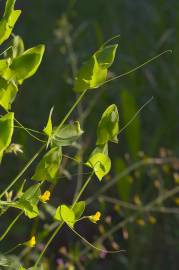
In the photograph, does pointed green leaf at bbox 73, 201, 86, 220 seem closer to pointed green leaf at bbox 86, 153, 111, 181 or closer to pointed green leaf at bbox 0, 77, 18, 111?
pointed green leaf at bbox 86, 153, 111, 181

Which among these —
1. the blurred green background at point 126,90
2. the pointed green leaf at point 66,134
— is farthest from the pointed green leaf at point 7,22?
the blurred green background at point 126,90

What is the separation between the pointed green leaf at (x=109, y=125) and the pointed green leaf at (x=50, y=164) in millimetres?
58

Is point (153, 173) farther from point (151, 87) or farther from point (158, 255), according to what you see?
point (151, 87)

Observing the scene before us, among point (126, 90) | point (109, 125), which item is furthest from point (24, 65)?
point (126, 90)

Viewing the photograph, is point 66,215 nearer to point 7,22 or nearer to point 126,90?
point 7,22

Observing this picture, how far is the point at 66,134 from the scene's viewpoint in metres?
0.97

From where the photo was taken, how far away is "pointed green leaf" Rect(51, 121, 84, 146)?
962mm

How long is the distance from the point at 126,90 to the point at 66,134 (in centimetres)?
173

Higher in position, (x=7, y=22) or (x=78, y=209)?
(x=7, y=22)

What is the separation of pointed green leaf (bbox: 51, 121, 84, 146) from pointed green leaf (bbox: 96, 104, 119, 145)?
3cm

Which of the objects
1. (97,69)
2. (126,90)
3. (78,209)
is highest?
(97,69)

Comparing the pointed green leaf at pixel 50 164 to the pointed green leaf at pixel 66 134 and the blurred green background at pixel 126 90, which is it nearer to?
A: the pointed green leaf at pixel 66 134

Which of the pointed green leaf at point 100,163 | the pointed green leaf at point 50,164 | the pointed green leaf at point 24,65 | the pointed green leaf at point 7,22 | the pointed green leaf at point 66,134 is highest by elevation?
the pointed green leaf at point 7,22

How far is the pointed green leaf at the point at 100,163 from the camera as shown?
38.1 inches
